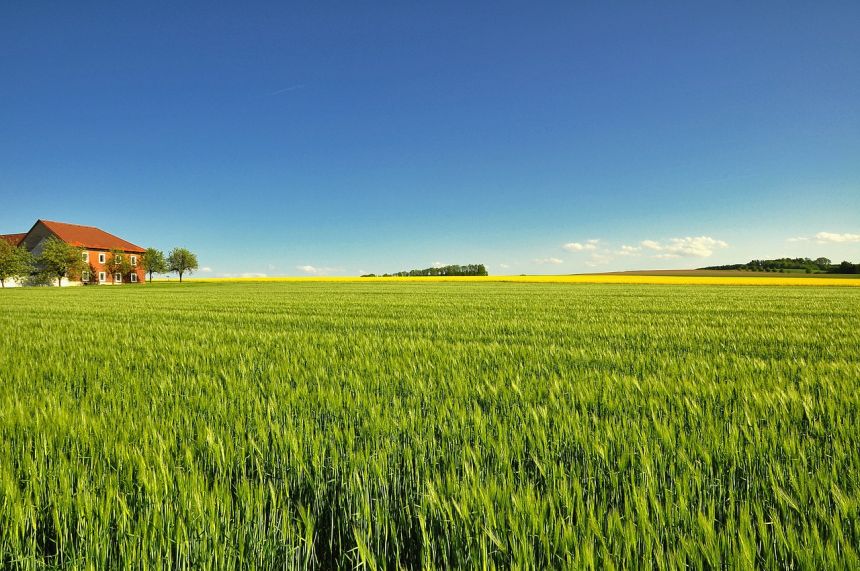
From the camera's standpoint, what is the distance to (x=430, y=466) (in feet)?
7.95

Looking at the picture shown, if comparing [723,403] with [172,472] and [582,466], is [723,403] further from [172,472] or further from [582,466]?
[172,472]

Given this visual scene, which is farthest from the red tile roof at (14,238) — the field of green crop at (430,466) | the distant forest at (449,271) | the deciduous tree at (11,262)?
the field of green crop at (430,466)

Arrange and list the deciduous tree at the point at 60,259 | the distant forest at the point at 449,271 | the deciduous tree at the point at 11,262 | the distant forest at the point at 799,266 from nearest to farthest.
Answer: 1. the deciduous tree at the point at 11,262
2. the deciduous tree at the point at 60,259
3. the distant forest at the point at 799,266
4. the distant forest at the point at 449,271

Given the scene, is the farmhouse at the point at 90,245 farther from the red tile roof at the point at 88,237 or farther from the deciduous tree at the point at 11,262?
the deciduous tree at the point at 11,262

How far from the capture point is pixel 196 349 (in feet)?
23.1

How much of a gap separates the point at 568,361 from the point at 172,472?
4870 millimetres

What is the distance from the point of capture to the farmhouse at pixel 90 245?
240ft

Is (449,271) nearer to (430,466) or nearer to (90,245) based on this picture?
(90,245)

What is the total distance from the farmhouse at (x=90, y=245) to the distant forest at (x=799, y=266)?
4633 inches

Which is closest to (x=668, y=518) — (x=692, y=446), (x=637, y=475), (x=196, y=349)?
(x=637, y=475)

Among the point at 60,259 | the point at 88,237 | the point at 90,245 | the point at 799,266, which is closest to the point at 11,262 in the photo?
the point at 60,259

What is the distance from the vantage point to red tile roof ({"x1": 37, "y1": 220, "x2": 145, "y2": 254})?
73.3 meters

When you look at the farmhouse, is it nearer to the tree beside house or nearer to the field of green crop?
the tree beside house

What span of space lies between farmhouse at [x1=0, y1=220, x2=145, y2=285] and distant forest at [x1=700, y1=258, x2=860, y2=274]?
386 feet
